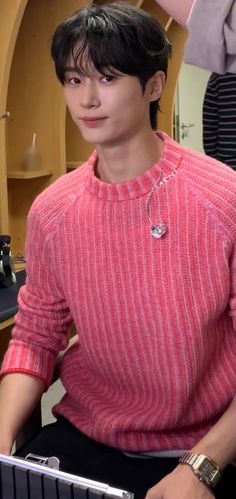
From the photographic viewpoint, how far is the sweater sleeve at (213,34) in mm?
811

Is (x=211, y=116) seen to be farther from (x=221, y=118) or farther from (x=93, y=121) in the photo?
(x=93, y=121)

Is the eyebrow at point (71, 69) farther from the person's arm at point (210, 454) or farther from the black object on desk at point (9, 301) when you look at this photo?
the black object on desk at point (9, 301)

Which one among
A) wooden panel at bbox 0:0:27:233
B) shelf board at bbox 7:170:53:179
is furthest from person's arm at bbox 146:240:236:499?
shelf board at bbox 7:170:53:179

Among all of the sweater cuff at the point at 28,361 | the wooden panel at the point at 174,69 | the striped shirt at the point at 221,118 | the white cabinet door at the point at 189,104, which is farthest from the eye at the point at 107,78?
the white cabinet door at the point at 189,104

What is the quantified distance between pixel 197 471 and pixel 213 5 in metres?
0.62

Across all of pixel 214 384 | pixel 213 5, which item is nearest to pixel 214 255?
pixel 214 384

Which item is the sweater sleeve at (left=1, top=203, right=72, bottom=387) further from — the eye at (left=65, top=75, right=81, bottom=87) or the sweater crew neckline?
the eye at (left=65, top=75, right=81, bottom=87)

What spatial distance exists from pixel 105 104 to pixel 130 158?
0.33 ft

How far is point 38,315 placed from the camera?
3.53 feet

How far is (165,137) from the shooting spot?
40.4 inches

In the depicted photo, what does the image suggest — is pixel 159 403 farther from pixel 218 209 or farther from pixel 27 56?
pixel 27 56

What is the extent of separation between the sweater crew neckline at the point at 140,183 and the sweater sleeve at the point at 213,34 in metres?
0.16

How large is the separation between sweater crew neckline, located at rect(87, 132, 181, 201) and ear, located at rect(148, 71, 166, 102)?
0.26 feet

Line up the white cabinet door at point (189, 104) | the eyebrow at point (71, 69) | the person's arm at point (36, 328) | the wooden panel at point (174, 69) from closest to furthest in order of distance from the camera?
1. the eyebrow at point (71, 69)
2. the person's arm at point (36, 328)
3. the wooden panel at point (174, 69)
4. the white cabinet door at point (189, 104)
